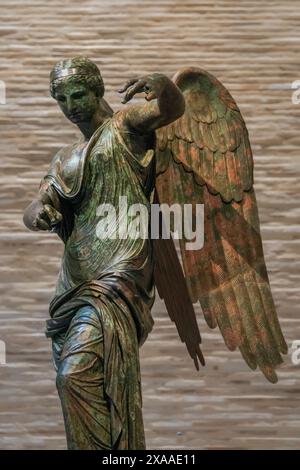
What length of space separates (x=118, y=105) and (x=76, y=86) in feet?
8.06

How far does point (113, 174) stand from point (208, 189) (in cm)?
54

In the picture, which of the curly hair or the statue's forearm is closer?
the statue's forearm

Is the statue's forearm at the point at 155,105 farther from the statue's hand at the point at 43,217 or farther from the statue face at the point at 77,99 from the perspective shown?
the statue's hand at the point at 43,217

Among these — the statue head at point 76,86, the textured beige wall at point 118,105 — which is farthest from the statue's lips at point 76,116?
the textured beige wall at point 118,105

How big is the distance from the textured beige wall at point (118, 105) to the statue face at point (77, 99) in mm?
2288

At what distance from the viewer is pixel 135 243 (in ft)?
18.2

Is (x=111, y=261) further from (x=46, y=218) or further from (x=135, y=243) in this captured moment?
(x=46, y=218)

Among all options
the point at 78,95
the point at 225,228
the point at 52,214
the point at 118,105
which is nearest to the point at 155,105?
the point at 78,95

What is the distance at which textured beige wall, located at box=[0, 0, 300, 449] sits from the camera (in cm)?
766

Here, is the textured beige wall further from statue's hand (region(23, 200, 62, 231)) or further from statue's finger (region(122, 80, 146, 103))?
statue's finger (region(122, 80, 146, 103))

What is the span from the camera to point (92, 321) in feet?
17.5

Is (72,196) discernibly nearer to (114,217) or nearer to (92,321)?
(114,217)

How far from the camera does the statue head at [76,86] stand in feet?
18.4

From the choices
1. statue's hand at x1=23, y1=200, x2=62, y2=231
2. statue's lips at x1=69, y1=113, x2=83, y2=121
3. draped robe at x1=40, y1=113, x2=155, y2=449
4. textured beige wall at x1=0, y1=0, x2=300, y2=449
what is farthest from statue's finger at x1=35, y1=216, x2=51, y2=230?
textured beige wall at x1=0, y1=0, x2=300, y2=449
